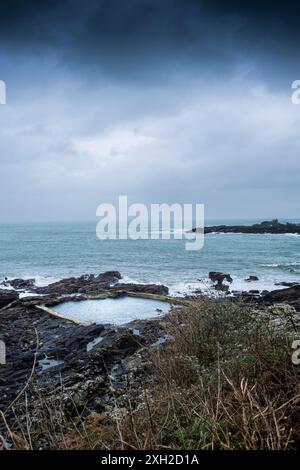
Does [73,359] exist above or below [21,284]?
above

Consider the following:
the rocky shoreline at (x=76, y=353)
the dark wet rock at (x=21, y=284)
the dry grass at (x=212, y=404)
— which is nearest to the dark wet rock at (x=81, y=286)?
the rocky shoreline at (x=76, y=353)

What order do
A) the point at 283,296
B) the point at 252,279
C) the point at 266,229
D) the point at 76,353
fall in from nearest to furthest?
the point at 76,353
the point at 283,296
the point at 252,279
the point at 266,229

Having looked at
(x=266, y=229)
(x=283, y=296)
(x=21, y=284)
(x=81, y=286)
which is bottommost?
(x=21, y=284)

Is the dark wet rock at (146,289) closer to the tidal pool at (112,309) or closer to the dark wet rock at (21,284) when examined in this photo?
the tidal pool at (112,309)

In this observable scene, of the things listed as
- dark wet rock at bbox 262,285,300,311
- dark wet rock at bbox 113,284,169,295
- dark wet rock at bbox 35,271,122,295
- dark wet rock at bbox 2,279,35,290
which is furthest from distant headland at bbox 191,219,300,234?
dark wet rock at bbox 2,279,35,290

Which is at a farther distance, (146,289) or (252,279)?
(252,279)

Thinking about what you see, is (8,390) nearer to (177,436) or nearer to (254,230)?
(177,436)

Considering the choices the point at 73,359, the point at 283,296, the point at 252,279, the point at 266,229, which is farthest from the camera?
the point at 266,229

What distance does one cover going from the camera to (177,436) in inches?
132

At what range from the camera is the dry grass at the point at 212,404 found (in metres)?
3.13

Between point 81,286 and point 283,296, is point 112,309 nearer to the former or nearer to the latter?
point 81,286

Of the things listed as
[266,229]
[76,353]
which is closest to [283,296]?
[76,353]

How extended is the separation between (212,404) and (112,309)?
1674cm

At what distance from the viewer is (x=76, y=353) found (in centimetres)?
1271
